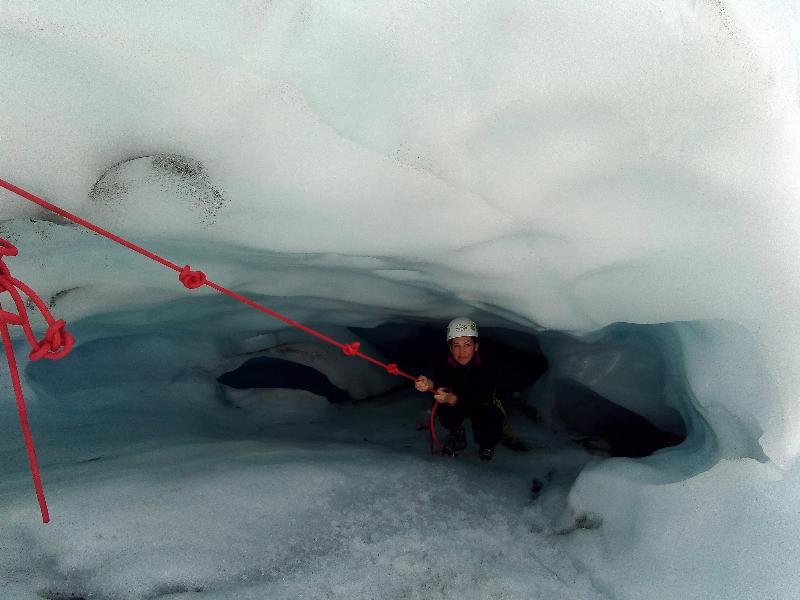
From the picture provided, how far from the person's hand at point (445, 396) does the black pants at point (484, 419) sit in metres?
0.11

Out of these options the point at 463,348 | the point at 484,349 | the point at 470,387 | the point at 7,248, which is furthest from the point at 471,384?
the point at 7,248

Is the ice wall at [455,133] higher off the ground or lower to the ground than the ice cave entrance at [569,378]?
higher

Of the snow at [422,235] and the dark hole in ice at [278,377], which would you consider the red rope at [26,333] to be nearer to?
the snow at [422,235]

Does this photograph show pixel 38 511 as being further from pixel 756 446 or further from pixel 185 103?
pixel 756 446

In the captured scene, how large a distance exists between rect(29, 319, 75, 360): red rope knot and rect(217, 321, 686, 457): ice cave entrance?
1.30 meters

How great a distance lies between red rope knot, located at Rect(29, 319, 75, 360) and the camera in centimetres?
123

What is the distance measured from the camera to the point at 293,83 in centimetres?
122

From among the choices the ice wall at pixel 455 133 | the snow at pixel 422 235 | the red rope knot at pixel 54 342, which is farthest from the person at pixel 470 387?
the red rope knot at pixel 54 342

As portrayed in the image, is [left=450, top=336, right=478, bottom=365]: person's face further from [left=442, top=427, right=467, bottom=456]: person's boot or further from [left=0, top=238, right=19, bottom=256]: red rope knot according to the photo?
[left=0, top=238, right=19, bottom=256]: red rope knot

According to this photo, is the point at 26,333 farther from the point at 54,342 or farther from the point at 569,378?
the point at 569,378

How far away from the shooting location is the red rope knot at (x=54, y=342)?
4.03 ft

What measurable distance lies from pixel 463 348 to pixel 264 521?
918 mm

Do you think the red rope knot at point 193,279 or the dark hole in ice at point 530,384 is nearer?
the red rope knot at point 193,279

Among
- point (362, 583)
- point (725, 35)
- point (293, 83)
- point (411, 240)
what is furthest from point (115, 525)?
point (725, 35)
